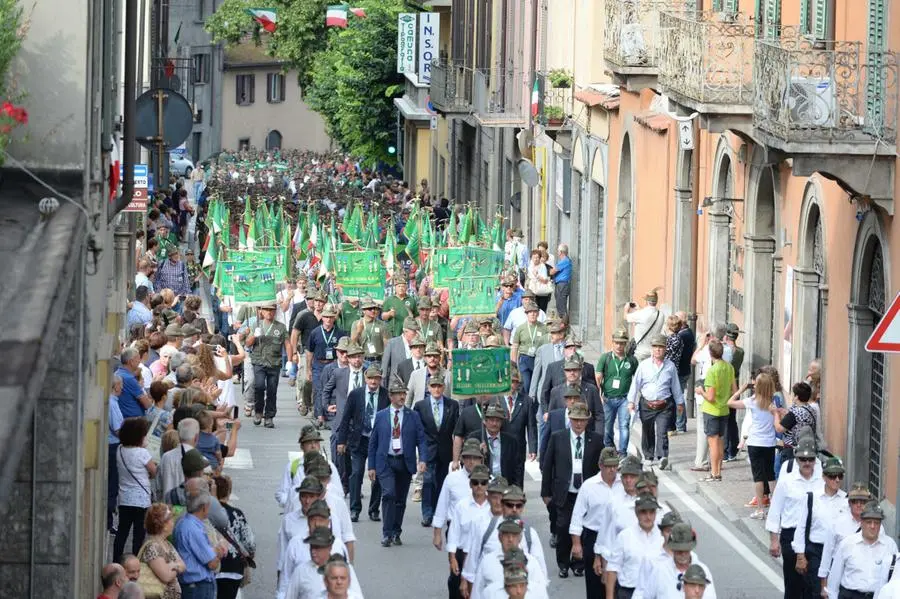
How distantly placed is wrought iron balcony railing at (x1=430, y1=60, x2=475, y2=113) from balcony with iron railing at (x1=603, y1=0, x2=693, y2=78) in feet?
63.3

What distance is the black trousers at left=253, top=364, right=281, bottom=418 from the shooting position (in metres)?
25.3

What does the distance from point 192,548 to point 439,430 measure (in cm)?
598

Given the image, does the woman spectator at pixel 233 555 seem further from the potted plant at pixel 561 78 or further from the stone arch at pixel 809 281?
the potted plant at pixel 561 78

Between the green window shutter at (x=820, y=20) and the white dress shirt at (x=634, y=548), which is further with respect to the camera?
the green window shutter at (x=820, y=20)

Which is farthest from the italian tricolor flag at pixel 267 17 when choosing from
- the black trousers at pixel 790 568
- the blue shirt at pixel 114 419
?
the black trousers at pixel 790 568

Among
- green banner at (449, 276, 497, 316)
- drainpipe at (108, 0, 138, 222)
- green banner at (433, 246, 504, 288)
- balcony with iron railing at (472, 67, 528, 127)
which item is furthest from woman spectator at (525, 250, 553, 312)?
drainpipe at (108, 0, 138, 222)

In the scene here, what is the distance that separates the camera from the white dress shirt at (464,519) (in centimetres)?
1527

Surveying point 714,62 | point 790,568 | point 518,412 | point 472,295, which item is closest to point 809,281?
point 714,62

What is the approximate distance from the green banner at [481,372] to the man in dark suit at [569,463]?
8.09ft

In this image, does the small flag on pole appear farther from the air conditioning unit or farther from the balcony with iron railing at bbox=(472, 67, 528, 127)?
the air conditioning unit

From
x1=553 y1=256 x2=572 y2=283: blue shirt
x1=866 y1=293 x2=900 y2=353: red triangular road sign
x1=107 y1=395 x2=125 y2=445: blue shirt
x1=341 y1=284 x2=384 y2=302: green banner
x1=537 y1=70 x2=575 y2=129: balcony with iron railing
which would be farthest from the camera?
x1=537 y1=70 x2=575 y2=129: balcony with iron railing

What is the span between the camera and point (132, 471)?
631 inches

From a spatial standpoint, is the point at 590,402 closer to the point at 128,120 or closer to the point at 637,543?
the point at 637,543

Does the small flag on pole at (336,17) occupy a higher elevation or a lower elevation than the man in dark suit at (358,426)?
higher
